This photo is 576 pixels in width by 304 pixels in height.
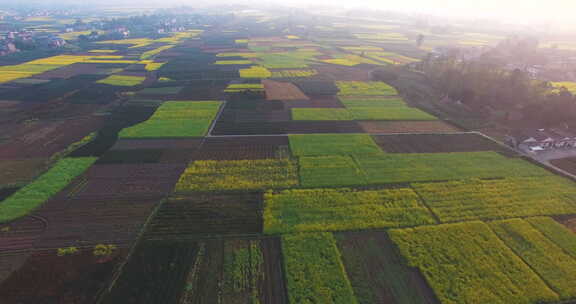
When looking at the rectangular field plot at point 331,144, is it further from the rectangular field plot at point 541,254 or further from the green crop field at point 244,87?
the green crop field at point 244,87

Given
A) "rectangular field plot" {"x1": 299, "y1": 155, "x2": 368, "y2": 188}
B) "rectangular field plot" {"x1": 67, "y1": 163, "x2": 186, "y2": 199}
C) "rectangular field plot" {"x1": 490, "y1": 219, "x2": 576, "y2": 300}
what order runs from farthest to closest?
"rectangular field plot" {"x1": 299, "y1": 155, "x2": 368, "y2": 188} < "rectangular field plot" {"x1": 67, "y1": 163, "x2": 186, "y2": 199} < "rectangular field plot" {"x1": 490, "y1": 219, "x2": 576, "y2": 300}

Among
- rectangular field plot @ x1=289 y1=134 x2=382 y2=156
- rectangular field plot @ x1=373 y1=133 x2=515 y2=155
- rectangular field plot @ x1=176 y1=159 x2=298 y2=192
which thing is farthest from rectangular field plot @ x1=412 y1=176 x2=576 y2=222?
rectangular field plot @ x1=176 y1=159 x2=298 y2=192

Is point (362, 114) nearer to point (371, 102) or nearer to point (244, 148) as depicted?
point (371, 102)

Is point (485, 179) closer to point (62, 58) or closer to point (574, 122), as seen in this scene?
point (574, 122)

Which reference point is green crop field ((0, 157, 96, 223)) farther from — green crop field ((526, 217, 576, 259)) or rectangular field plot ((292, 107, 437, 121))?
green crop field ((526, 217, 576, 259))

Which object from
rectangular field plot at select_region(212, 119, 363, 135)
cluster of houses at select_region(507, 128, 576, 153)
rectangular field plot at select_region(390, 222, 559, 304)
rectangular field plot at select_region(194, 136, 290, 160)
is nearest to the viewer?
rectangular field plot at select_region(390, 222, 559, 304)

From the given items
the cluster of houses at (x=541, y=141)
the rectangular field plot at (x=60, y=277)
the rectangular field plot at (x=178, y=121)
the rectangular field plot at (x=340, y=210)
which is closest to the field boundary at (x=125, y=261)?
the rectangular field plot at (x=60, y=277)
